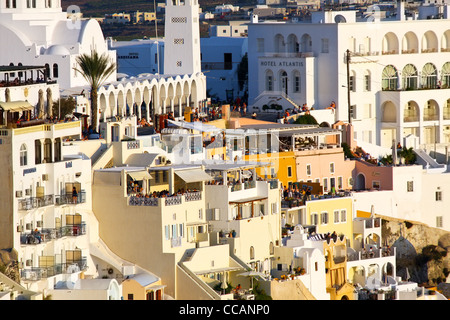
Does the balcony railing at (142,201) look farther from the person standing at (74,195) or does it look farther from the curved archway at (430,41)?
the curved archway at (430,41)

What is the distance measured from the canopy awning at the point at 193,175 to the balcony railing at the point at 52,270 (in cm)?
554

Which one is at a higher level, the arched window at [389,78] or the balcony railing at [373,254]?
the arched window at [389,78]

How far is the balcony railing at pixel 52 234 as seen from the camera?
188 ft

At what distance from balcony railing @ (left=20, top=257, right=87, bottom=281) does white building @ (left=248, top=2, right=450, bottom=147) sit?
34.0 meters

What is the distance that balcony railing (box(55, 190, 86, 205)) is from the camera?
59.4 m

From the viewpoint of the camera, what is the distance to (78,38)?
8806 centimetres

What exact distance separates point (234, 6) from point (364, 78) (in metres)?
73.2

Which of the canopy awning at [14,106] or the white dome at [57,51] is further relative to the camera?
the white dome at [57,51]

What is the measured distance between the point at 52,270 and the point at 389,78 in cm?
4113

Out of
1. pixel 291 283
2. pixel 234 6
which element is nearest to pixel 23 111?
pixel 291 283

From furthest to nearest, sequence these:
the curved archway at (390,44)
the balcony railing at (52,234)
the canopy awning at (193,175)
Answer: the curved archway at (390,44), the canopy awning at (193,175), the balcony railing at (52,234)

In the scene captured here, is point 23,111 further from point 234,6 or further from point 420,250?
point 234,6

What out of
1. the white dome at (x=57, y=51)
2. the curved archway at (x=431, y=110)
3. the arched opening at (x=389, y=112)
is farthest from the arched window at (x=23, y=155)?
the curved archway at (x=431, y=110)

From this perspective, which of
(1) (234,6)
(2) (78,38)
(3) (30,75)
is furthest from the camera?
(1) (234,6)
